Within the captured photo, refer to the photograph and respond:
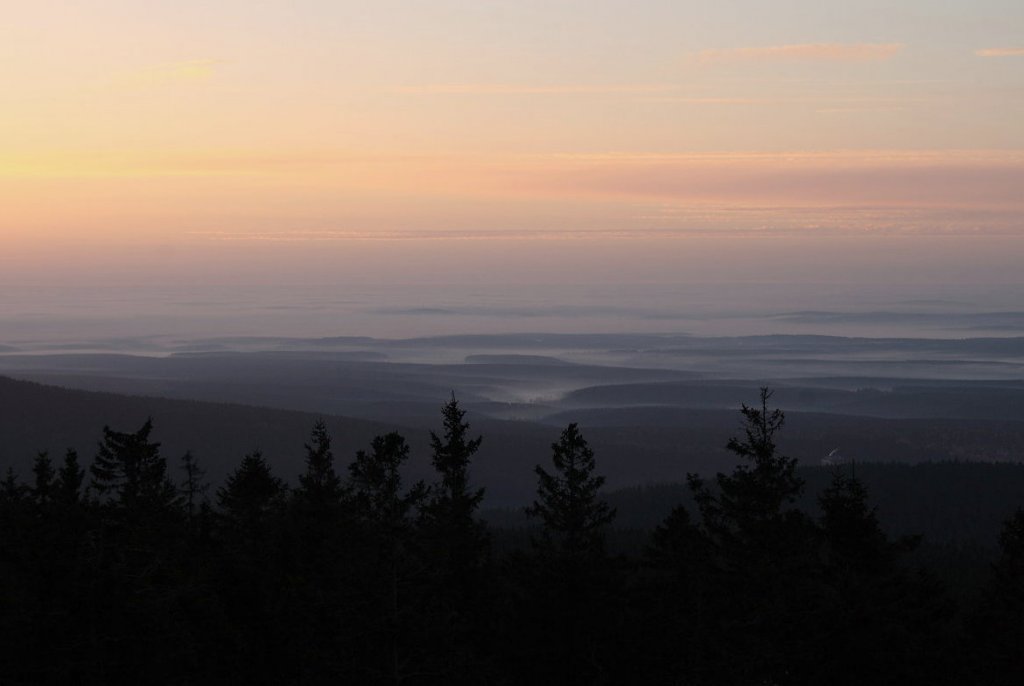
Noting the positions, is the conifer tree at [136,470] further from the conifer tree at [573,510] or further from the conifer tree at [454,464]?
the conifer tree at [573,510]

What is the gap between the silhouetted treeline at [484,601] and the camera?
20297 mm

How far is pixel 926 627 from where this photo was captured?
23703mm

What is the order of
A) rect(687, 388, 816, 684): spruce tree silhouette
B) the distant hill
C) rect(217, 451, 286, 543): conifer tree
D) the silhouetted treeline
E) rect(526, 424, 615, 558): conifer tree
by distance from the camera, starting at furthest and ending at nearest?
the distant hill
rect(217, 451, 286, 543): conifer tree
rect(526, 424, 615, 558): conifer tree
rect(687, 388, 816, 684): spruce tree silhouette
the silhouetted treeline

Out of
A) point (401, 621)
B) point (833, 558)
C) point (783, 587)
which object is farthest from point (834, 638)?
point (401, 621)

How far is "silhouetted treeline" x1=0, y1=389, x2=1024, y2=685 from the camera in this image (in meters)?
20.3

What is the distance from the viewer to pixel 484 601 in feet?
83.8

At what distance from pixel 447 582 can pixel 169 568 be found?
575cm

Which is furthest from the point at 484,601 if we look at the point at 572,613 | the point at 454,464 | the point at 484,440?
the point at 484,440

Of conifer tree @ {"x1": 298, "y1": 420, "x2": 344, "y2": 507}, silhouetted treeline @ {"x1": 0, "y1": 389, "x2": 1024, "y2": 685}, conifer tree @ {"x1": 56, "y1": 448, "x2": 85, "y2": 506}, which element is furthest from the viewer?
conifer tree @ {"x1": 298, "y1": 420, "x2": 344, "y2": 507}

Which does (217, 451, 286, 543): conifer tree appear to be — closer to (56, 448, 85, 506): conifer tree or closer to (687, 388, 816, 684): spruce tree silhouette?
(56, 448, 85, 506): conifer tree

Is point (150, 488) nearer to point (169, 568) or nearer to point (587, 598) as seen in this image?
point (169, 568)

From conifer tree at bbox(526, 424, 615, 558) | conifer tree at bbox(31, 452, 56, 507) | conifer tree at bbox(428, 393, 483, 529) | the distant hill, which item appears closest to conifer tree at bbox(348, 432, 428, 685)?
conifer tree at bbox(526, 424, 615, 558)

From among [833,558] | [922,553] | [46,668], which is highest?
[833,558]

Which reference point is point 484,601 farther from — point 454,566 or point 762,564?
point 762,564
